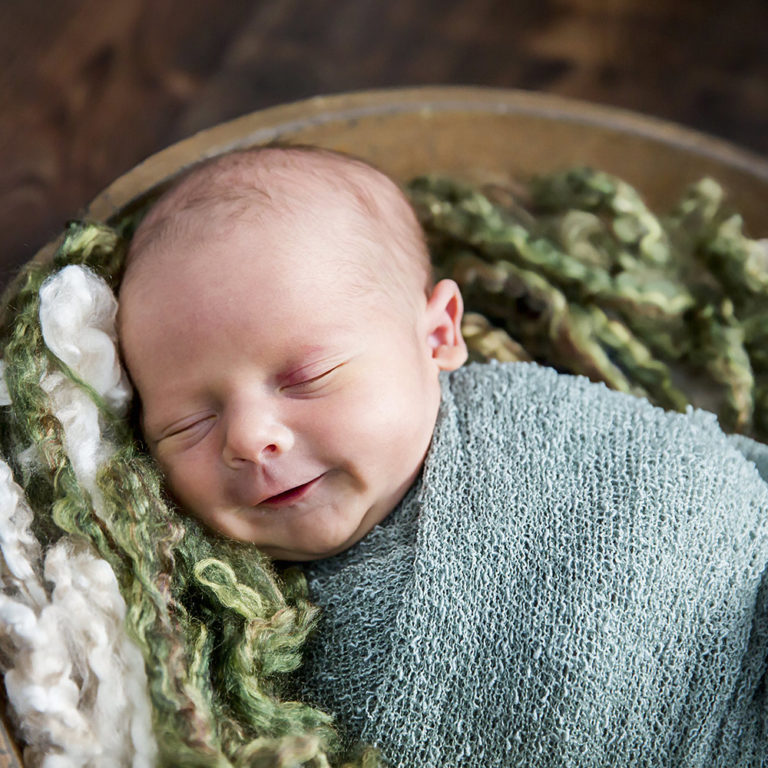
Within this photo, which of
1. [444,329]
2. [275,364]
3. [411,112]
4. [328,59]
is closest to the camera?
[275,364]

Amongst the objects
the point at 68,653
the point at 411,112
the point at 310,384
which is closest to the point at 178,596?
the point at 68,653

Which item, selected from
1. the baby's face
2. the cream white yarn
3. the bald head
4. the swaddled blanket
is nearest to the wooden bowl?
the bald head

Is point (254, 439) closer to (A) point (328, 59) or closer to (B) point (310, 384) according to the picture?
(B) point (310, 384)

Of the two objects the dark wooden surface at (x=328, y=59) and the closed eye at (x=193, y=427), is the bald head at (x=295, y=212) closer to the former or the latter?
the closed eye at (x=193, y=427)

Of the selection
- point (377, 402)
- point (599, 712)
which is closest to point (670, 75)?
point (377, 402)

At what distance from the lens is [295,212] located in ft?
2.66

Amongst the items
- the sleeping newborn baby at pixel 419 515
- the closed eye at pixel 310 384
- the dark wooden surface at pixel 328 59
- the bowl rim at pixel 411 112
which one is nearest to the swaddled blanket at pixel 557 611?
the sleeping newborn baby at pixel 419 515

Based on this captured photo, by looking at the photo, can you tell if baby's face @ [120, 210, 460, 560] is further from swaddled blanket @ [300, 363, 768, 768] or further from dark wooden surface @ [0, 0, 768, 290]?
dark wooden surface @ [0, 0, 768, 290]

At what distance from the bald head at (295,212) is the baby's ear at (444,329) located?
18 millimetres

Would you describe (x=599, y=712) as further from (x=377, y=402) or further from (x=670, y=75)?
(x=670, y=75)

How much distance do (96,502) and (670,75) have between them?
4.85 feet

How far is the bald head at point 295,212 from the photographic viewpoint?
2.63 feet

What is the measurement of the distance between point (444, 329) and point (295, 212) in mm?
197

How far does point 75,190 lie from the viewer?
1.53m
